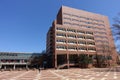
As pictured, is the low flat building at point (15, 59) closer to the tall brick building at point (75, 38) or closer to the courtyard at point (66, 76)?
the tall brick building at point (75, 38)

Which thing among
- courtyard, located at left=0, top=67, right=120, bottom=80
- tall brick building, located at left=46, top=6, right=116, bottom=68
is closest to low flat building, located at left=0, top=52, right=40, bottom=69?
tall brick building, located at left=46, top=6, right=116, bottom=68

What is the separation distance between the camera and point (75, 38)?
218 feet

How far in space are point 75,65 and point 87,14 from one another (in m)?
35.2

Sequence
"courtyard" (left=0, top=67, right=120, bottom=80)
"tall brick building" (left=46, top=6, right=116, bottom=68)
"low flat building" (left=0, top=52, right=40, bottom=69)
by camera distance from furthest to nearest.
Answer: "low flat building" (left=0, top=52, right=40, bottom=69) → "tall brick building" (left=46, top=6, right=116, bottom=68) → "courtyard" (left=0, top=67, right=120, bottom=80)

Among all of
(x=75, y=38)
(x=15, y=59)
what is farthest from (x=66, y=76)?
(x=15, y=59)

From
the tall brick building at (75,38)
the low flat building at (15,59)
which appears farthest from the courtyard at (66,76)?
the low flat building at (15,59)

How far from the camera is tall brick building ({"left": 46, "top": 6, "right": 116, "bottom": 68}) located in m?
62.9

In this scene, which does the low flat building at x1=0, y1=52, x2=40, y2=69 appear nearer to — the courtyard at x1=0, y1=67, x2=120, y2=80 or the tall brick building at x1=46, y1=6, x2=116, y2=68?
the tall brick building at x1=46, y1=6, x2=116, y2=68

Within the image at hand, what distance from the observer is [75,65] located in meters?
63.4

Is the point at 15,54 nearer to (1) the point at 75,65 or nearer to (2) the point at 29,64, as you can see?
(2) the point at 29,64

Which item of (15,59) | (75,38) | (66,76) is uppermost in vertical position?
(75,38)

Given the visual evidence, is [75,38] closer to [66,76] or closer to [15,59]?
[15,59]

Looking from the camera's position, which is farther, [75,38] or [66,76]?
[75,38]

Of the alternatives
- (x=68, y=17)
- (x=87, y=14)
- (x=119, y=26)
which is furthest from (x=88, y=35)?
(x=119, y=26)
